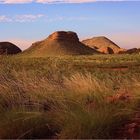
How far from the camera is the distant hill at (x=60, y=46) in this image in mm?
145000

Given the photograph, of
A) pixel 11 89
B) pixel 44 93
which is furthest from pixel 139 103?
pixel 11 89

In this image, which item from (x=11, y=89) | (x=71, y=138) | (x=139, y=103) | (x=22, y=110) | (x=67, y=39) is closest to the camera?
(x=71, y=138)

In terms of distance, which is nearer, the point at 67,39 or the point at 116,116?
the point at 116,116

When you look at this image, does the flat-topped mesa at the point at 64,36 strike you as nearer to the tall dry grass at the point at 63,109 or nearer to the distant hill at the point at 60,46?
the distant hill at the point at 60,46

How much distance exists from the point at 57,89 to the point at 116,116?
7.64 ft

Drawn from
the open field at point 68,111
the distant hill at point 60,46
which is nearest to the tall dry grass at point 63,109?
the open field at point 68,111

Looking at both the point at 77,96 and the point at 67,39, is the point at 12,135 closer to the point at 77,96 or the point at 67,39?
the point at 77,96

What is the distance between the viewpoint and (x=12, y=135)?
8453mm

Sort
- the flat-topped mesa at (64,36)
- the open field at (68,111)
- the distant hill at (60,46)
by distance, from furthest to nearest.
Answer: the flat-topped mesa at (64,36) < the distant hill at (60,46) < the open field at (68,111)

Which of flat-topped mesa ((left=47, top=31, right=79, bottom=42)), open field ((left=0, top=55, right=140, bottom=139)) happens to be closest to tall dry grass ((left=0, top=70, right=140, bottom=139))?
open field ((left=0, top=55, right=140, bottom=139))

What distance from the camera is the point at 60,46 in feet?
490

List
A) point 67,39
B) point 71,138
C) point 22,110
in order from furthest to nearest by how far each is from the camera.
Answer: point 67,39, point 22,110, point 71,138

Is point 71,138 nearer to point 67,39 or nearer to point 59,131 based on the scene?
point 59,131

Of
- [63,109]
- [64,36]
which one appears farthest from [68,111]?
[64,36]
